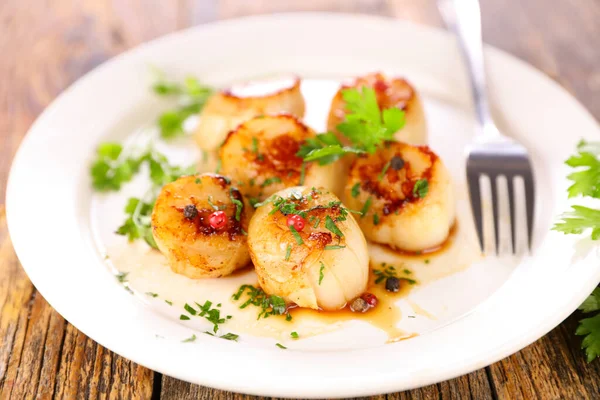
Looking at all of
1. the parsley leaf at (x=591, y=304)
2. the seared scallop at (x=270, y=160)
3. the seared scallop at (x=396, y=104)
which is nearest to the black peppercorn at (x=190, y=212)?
the seared scallop at (x=270, y=160)

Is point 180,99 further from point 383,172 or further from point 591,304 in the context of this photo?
point 591,304


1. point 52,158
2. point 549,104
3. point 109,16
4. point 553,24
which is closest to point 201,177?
point 52,158

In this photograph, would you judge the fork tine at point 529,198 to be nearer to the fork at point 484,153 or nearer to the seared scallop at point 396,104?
the fork at point 484,153

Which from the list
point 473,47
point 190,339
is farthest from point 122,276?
point 473,47

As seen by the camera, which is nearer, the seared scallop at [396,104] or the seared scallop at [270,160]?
the seared scallop at [270,160]

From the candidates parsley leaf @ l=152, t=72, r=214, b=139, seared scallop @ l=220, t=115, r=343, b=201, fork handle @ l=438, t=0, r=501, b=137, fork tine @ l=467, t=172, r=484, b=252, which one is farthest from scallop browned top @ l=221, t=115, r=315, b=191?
fork handle @ l=438, t=0, r=501, b=137

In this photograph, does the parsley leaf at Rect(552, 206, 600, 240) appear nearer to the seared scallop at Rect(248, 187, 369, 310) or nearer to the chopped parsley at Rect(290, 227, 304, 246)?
the seared scallop at Rect(248, 187, 369, 310)
